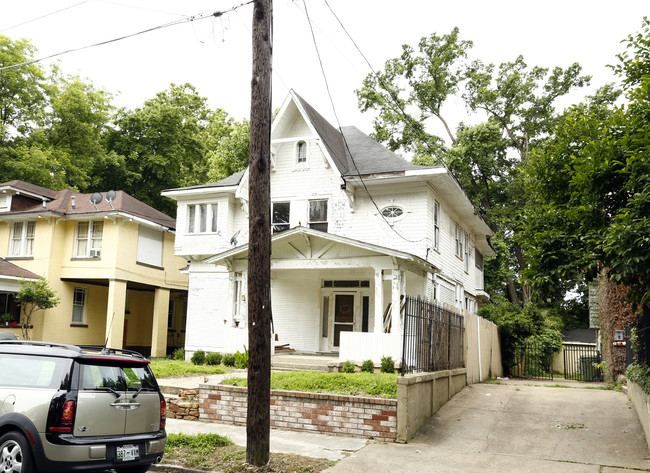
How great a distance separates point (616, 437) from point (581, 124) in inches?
219

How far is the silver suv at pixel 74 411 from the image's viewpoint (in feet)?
19.9

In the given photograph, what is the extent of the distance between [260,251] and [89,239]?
1974cm

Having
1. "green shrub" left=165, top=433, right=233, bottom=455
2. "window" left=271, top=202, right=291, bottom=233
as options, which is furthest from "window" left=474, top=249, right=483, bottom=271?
"green shrub" left=165, top=433, right=233, bottom=455

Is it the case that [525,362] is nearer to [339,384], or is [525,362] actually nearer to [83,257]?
[339,384]

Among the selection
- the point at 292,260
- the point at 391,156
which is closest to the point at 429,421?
the point at 292,260

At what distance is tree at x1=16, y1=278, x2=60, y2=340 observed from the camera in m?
22.2

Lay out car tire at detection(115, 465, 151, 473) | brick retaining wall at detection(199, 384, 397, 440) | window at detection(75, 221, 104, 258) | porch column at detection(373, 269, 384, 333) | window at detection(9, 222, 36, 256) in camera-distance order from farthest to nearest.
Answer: window at detection(9, 222, 36, 256)
window at detection(75, 221, 104, 258)
porch column at detection(373, 269, 384, 333)
brick retaining wall at detection(199, 384, 397, 440)
car tire at detection(115, 465, 151, 473)

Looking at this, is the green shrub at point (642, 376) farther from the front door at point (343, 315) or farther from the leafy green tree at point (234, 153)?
the leafy green tree at point (234, 153)

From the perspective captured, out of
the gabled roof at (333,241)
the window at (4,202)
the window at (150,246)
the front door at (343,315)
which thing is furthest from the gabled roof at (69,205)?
the front door at (343,315)

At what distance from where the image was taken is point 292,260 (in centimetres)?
1741

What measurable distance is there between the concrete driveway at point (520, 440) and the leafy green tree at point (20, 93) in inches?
1319

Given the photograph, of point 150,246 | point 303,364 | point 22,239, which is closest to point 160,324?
point 150,246

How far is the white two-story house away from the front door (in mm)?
36

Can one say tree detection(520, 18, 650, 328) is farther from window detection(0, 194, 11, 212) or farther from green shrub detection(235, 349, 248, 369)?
window detection(0, 194, 11, 212)
